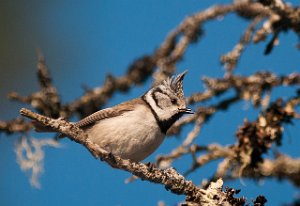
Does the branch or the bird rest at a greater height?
the bird

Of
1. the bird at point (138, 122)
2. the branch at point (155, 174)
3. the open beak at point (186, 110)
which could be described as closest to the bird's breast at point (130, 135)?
the bird at point (138, 122)

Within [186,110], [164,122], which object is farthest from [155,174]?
[186,110]

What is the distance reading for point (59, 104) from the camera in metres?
5.12

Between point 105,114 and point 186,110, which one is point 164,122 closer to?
point 186,110

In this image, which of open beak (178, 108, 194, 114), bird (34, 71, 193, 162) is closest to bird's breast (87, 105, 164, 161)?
bird (34, 71, 193, 162)

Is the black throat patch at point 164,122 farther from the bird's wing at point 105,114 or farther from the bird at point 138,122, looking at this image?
the bird's wing at point 105,114

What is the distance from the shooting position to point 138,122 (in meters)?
5.31

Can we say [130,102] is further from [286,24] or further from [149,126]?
[286,24]

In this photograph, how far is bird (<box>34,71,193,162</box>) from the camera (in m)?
5.19

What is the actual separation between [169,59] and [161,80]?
0.89 feet

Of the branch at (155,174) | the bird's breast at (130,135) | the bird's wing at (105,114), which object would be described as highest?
the bird's wing at (105,114)

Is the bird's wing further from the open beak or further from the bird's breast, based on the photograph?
the open beak

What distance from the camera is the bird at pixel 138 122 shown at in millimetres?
5191

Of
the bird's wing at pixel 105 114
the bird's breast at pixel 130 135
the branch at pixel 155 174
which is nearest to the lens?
the branch at pixel 155 174
